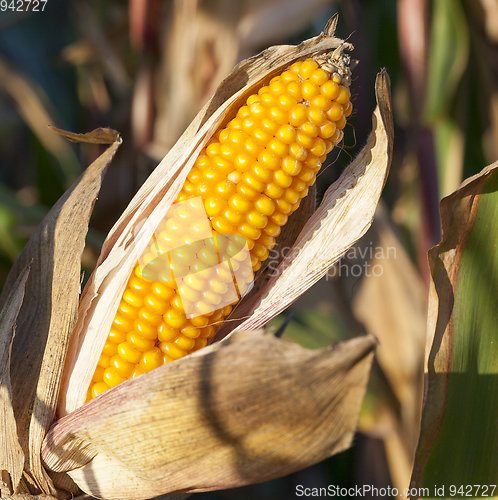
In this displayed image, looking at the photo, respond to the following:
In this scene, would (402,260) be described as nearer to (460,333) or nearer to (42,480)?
(460,333)

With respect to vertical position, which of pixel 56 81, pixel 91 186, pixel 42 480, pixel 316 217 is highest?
pixel 56 81

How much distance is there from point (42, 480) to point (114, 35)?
6.20 ft

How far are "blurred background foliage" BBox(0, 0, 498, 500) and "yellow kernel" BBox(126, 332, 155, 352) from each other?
54cm

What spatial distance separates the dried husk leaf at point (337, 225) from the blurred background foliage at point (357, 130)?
1.54 ft

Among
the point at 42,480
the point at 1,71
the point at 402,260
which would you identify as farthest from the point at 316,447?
the point at 1,71

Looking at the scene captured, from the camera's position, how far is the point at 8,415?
24.4 inches

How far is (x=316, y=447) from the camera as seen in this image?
0.54 m

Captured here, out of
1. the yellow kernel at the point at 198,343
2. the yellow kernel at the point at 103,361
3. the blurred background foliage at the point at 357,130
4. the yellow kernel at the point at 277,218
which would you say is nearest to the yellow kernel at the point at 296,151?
the yellow kernel at the point at 277,218

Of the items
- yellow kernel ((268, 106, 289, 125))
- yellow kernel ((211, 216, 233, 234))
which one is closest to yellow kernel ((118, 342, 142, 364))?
yellow kernel ((211, 216, 233, 234))

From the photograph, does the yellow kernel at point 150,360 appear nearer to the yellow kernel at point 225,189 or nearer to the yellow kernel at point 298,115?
the yellow kernel at point 225,189

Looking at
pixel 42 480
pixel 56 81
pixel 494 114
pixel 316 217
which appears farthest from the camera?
pixel 56 81

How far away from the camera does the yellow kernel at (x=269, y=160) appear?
666 mm

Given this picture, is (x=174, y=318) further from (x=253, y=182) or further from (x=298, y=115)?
(x=298, y=115)

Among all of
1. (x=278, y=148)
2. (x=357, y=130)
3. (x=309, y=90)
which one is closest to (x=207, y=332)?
(x=278, y=148)
